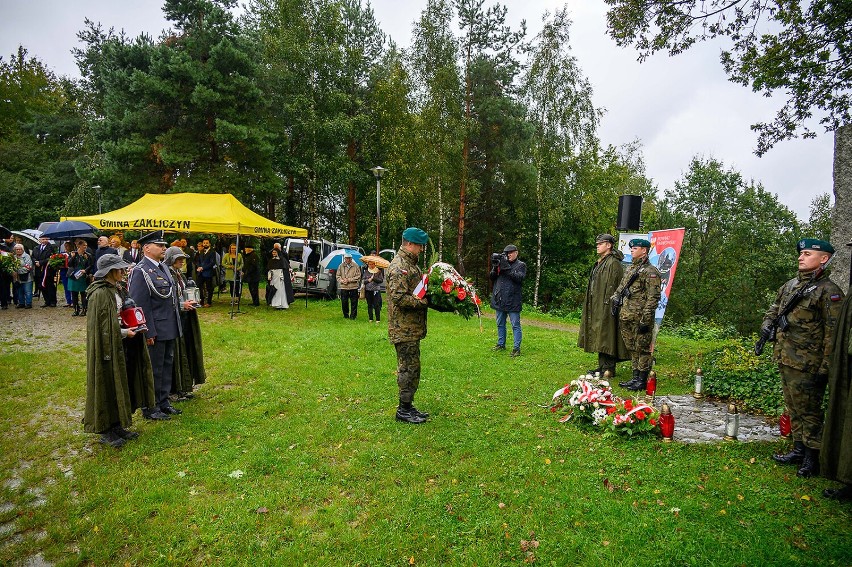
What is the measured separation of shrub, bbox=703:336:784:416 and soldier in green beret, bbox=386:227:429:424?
449cm

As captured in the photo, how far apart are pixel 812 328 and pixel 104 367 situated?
706 cm

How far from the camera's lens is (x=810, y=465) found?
4223mm

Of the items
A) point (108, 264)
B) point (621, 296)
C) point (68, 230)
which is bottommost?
point (621, 296)

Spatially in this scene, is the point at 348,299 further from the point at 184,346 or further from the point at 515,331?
the point at 184,346

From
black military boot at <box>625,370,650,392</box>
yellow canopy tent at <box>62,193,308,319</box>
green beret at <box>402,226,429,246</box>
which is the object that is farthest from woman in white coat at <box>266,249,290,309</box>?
black military boot at <box>625,370,650,392</box>

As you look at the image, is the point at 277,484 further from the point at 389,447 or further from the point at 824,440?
the point at 824,440

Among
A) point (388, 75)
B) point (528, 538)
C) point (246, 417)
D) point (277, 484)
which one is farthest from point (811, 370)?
point (388, 75)

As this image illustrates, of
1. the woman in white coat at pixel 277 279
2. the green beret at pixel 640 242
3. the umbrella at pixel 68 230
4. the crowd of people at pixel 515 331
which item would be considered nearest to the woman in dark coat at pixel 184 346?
the crowd of people at pixel 515 331

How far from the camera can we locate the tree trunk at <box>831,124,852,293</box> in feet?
19.1

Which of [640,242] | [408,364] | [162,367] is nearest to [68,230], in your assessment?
[162,367]

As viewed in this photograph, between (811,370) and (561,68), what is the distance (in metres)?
20.7

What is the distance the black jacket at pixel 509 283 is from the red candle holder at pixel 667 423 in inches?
165

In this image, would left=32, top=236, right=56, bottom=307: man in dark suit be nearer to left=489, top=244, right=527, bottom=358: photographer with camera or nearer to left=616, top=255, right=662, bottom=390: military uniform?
left=489, top=244, right=527, bottom=358: photographer with camera

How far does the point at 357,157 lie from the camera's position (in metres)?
25.5
